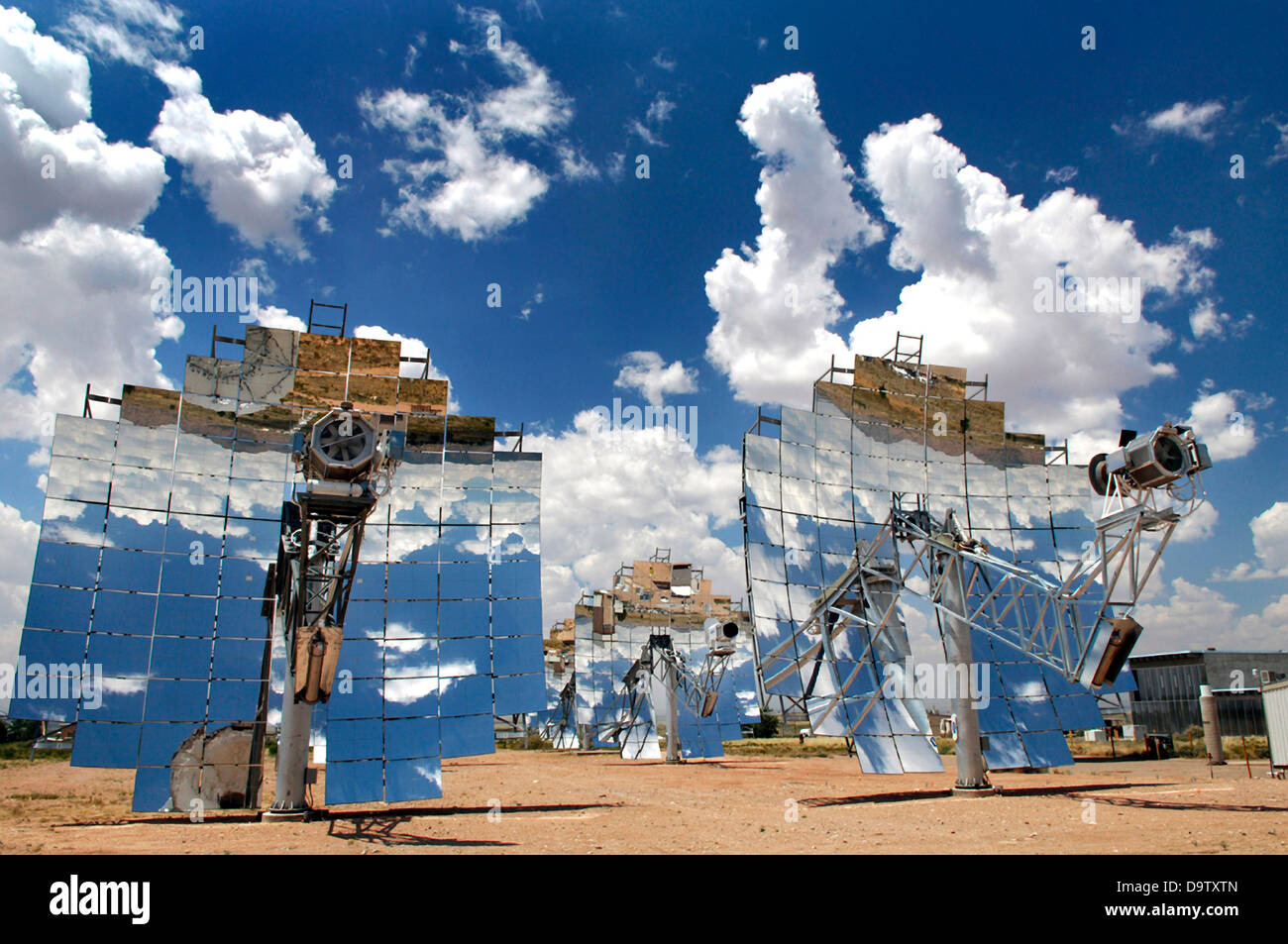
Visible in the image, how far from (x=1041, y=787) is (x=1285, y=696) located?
15.3 m

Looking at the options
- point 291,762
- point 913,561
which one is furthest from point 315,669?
point 913,561

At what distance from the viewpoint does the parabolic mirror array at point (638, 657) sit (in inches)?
1944

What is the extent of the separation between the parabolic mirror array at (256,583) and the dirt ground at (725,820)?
6.08 feet

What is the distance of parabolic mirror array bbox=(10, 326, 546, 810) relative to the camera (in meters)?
18.6

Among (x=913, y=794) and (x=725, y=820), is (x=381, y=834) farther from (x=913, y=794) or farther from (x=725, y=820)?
(x=913, y=794)

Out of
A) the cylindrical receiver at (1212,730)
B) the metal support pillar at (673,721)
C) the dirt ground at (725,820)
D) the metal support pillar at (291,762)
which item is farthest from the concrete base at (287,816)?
the cylindrical receiver at (1212,730)

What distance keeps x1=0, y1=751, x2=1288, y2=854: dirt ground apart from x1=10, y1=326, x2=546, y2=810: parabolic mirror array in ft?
6.08

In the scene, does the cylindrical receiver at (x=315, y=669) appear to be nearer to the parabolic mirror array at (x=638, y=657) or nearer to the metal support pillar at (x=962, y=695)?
the metal support pillar at (x=962, y=695)

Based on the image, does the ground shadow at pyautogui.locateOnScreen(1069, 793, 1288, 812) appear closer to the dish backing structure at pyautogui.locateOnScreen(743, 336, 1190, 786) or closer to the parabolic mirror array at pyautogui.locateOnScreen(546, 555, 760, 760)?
the dish backing structure at pyautogui.locateOnScreen(743, 336, 1190, 786)

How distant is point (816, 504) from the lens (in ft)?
78.8

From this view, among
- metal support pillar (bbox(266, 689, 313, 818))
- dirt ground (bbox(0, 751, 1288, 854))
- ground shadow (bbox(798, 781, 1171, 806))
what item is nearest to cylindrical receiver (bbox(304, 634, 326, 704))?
metal support pillar (bbox(266, 689, 313, 818))
